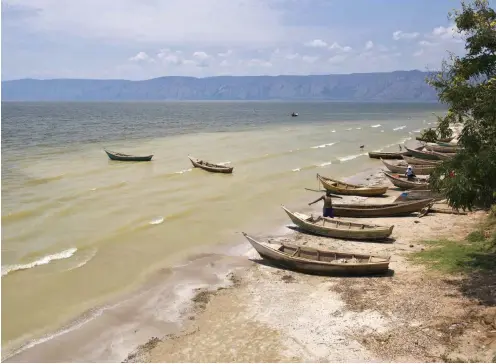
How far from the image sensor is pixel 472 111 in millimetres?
14375

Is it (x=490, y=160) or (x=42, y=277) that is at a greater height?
(x=490, y=160)

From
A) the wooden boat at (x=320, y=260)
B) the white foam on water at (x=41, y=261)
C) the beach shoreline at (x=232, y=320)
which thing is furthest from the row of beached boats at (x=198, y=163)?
the wooden boat at (x=320, y=260)

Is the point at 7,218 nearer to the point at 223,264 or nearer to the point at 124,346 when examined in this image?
the point at 223,264

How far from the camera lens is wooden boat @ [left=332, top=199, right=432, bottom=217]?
26.6 metres

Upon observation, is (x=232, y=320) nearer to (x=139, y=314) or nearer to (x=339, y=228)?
(x=139, y=314)

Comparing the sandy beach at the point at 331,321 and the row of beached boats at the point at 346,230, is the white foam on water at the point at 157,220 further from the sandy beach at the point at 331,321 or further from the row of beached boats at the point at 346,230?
the sandy beach at the point at 331,321

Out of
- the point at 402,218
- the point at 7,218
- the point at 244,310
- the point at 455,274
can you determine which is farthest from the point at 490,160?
the point at 7,218

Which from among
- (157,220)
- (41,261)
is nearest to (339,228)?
(157,220)

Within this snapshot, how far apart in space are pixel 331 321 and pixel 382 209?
44.8 feet

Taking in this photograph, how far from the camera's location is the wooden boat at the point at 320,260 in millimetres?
17609

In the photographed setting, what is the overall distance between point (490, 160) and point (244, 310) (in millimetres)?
9135

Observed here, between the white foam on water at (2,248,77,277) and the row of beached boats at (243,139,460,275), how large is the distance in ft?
29.7

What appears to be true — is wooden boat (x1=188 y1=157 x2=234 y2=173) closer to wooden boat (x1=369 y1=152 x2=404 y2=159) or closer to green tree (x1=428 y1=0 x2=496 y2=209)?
wooden boat (x1=369 y1=152 x2=404 y2=159)

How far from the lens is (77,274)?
19703 mm
